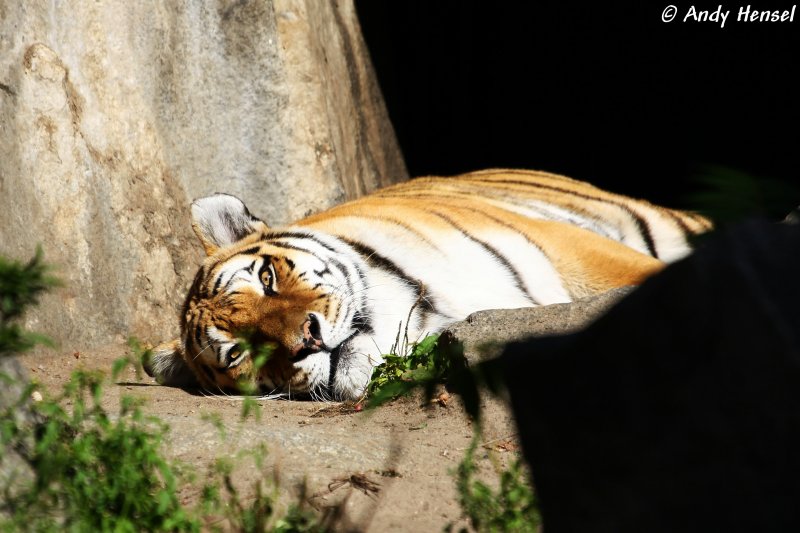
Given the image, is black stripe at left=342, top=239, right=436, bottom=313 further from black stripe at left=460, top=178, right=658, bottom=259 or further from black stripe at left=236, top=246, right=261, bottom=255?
black stripe at left=460, top=178, right=658, bottom=259

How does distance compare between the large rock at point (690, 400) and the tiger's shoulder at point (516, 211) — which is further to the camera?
the tiger's shoulder at point (516, 211)

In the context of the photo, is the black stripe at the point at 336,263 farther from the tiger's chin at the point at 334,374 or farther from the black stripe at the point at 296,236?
the tiger's chin at the point at 334,374

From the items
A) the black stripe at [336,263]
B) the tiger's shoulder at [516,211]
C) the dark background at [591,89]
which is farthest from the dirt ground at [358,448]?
the dark background at [591,89]

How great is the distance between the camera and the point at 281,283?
154 inches

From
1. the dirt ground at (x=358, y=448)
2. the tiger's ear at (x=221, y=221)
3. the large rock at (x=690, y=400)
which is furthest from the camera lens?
the tiger's ear at (x=221, y=221)

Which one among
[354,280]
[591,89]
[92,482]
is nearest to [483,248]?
[354,280]

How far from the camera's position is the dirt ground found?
2.36 meters

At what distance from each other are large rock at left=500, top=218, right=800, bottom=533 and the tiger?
7.98 ft

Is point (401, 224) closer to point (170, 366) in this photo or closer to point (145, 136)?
point (170, 366)

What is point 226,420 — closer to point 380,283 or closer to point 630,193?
point 380,283

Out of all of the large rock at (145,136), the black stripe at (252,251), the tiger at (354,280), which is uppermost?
the large rock at (145,136)

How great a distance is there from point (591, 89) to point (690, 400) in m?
7.45

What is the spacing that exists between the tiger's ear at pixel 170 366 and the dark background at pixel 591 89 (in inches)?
151

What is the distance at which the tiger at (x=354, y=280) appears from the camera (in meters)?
3.74
